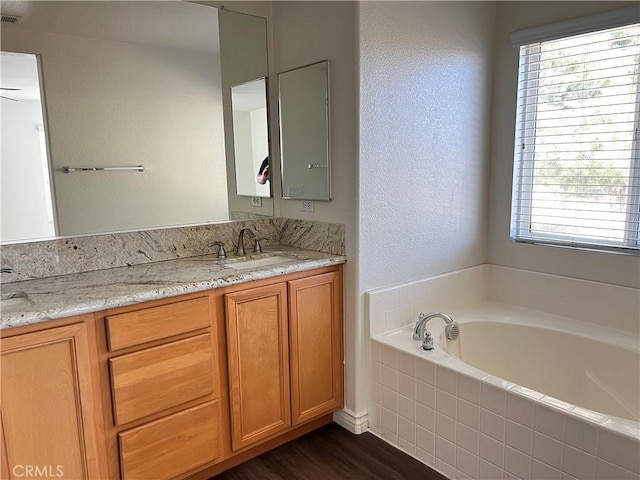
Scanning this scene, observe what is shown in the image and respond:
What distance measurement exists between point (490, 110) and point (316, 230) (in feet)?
4.28

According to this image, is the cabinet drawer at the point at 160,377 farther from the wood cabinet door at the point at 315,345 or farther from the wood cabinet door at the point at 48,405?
the wood cabinet door at the point at 315,345

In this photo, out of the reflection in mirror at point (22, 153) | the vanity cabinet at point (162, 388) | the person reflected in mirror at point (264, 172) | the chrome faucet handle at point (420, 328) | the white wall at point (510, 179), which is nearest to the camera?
the vanity cabinet at point (162, 388)

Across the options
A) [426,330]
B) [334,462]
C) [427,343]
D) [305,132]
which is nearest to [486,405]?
[427,343]

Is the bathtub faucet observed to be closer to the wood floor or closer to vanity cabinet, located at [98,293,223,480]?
the wood floor

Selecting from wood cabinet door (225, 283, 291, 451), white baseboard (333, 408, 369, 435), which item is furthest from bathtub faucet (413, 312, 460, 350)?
wood cabinet door (225, 283, 291, 451)

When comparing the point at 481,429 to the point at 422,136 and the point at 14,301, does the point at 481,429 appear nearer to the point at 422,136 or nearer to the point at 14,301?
the point at 422,136

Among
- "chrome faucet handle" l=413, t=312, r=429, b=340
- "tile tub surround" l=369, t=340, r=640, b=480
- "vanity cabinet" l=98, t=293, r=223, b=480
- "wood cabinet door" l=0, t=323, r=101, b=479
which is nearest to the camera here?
"wood cabinet door" l=0, t=323, r=101, b=479

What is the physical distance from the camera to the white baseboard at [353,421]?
2354 mm

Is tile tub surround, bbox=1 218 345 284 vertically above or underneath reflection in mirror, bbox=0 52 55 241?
underneath

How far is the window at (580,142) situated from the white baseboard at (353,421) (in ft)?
4.58

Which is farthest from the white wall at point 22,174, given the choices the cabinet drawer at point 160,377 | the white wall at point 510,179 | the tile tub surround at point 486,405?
the white wall at point 510,179

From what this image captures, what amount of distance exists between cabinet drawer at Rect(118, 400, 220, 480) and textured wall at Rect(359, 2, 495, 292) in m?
0.94

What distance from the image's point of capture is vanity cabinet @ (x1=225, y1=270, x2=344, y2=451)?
78.8 inches

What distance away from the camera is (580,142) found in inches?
95.8
